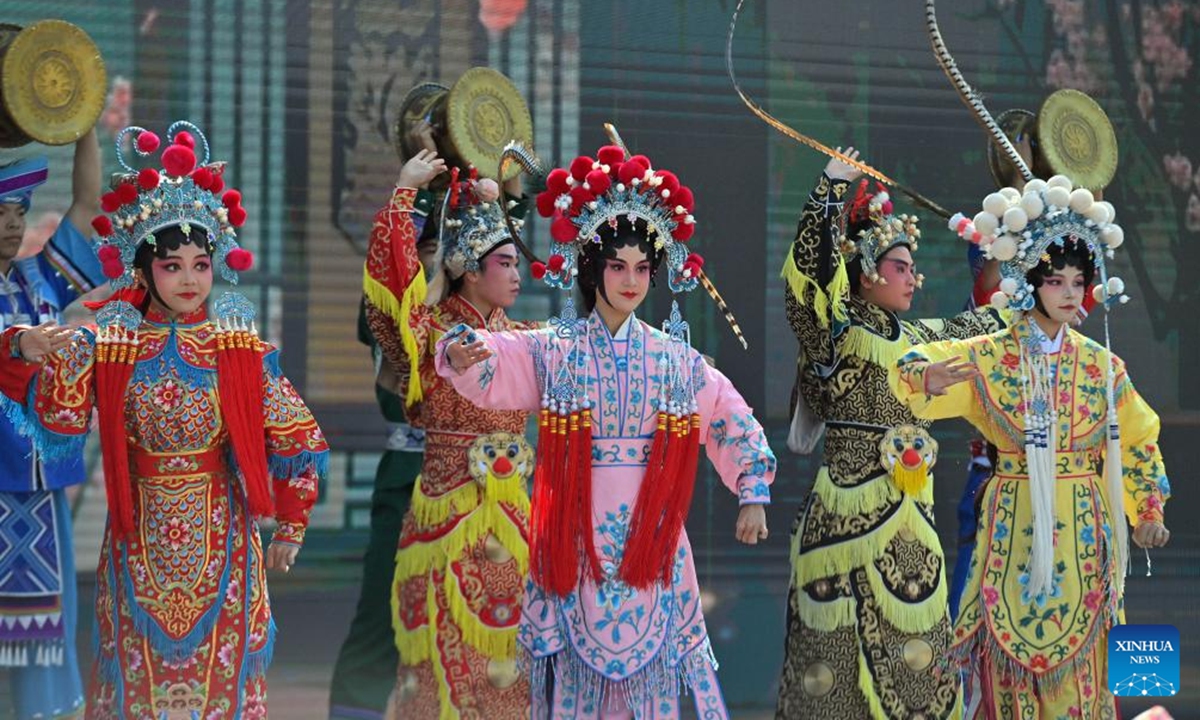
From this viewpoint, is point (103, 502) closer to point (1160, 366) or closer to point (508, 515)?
point (508, 515)

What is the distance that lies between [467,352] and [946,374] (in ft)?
4.26

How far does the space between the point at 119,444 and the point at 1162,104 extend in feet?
13.9

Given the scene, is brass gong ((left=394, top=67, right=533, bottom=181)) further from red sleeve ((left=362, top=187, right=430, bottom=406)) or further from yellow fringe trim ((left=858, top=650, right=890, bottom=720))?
yellow fringe trim ((left=858, top=650, right=890, bottom=720))

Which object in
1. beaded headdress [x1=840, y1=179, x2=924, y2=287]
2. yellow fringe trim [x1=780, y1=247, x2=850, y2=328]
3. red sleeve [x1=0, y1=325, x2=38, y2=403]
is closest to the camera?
red sleeve [x1=0, y1=325, x2=38, y2=403]

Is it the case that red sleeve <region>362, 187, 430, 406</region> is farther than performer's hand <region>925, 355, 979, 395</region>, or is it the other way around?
red sleeve <region>362, 187, 430, 406</region>

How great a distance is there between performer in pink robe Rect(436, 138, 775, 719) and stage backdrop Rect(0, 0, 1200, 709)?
1629 millimetres

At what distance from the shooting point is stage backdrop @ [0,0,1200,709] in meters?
6.11

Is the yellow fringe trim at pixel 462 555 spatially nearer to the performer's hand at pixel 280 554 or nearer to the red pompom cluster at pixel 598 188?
the performer's hand at pixel 280 554

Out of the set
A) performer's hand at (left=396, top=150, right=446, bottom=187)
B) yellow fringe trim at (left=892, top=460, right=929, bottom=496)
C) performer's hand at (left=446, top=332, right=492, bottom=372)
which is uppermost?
performer's hand at (left=396, top=150, right=446, bottom=187)

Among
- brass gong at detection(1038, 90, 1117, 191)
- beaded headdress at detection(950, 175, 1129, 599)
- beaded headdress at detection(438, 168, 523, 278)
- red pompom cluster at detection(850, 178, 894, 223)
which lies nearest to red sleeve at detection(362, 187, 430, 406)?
beaded headdress at detection(438, 168, 523, 278)

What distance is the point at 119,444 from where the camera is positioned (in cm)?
462

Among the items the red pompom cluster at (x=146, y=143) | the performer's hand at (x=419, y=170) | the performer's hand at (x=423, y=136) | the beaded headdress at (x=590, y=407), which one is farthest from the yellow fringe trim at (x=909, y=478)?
the red pompom cluster at (x=146, y=143)

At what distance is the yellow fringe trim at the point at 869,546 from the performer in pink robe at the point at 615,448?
0.75 metres

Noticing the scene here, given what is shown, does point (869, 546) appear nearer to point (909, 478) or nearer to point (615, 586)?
point (909, 478)
